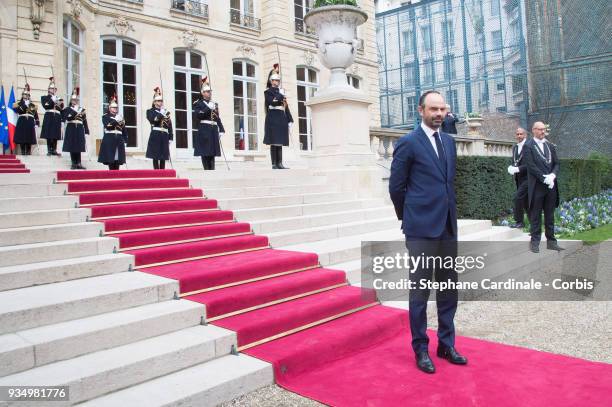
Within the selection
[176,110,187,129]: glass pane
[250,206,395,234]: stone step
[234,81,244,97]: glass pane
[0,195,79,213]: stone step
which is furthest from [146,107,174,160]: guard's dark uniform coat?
[234,81,244,97]: glass pane

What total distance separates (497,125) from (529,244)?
18648 mm

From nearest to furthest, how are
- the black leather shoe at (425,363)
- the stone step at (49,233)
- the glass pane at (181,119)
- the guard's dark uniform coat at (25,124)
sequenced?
1. the black leather shoe at (425,363)
2. the stone step at (49,233)
3. the guard's dark uniform coat at (25,124)
4. the glass pane at (181,119)

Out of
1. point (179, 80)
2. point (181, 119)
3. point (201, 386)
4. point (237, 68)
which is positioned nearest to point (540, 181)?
point (201, 386)

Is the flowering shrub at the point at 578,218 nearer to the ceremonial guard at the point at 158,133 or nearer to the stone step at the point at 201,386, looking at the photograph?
the ceremonial guard at the point at 158,133

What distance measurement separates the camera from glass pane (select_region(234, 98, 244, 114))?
58.3 ft

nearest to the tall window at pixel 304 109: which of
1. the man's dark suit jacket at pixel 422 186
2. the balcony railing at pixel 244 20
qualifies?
the balcony railing at pixel 244 20

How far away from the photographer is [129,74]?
1518 cm

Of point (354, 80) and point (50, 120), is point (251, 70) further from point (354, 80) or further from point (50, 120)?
point (50, 120)

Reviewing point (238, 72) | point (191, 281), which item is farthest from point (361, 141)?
point (238, 72)

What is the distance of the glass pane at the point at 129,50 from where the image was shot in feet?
49.6

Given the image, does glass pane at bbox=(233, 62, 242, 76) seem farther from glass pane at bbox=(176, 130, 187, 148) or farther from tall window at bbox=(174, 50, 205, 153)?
glass pane at bbox=(176, 130, 187, 148)

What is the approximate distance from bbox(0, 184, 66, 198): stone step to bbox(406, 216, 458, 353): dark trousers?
490cm

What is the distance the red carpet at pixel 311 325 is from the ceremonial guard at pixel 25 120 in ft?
16.9

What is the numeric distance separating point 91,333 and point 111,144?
6806 millimetres
